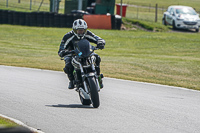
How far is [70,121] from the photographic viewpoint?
22.3 ft

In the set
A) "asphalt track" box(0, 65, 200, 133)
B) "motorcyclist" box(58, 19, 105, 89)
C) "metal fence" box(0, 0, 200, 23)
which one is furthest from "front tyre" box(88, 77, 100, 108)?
"metal fence" box(0, 0, 200, 23)

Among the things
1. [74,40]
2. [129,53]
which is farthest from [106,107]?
[129,53]

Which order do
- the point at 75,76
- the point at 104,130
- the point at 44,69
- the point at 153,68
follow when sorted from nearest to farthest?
1. the point at 104,130
2. the point at 75,76
3. the point at 44,69
4. the point at 153,68

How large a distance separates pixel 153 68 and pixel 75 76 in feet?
24.4

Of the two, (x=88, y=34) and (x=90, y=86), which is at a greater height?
A: (x=88, y=34)

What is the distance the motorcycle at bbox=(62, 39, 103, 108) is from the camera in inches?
306

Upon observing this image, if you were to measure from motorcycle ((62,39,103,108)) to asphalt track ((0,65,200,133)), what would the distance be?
224mm

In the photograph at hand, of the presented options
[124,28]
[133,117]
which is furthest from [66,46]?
[124,28]

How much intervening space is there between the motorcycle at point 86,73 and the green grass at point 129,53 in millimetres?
4232

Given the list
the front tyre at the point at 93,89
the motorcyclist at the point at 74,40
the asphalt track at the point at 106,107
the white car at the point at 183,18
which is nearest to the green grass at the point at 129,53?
the white car at the point at 183,18

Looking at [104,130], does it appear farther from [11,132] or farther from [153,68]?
[153,68]

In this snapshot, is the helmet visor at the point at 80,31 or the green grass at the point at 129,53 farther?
the green grass at the point at 129,53

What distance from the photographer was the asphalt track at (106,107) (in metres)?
6.51

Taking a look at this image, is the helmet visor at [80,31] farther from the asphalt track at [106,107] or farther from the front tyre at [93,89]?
the asphalt track at [106,107]
